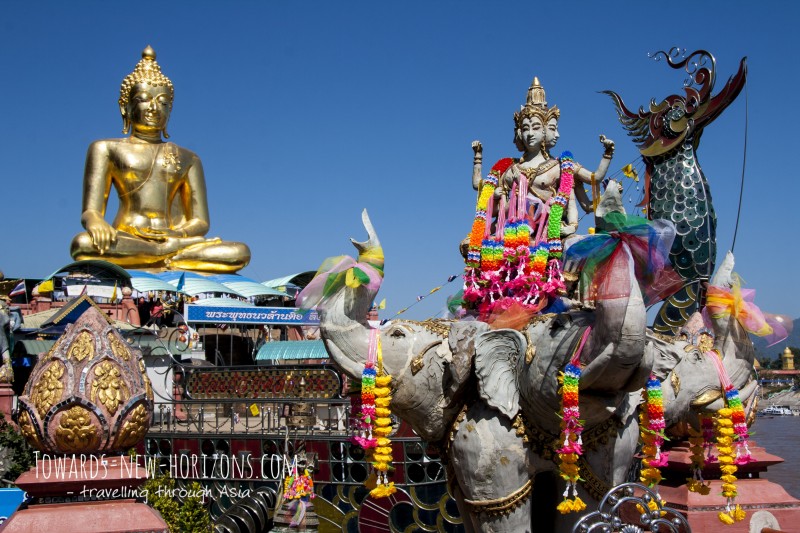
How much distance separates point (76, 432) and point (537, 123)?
3138mm

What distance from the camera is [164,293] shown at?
19.5m

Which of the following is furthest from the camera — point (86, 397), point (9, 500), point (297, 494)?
point (297, 494)

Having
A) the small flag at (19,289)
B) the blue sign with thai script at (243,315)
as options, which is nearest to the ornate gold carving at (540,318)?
the blue sign with thai script at (243,315)

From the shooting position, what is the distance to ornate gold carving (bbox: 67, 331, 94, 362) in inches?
→ 201

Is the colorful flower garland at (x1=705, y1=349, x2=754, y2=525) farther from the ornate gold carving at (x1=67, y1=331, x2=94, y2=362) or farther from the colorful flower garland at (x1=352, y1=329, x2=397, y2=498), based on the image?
the ornate gold carving at (x1=67, y1=331, x2=94, y2=362)

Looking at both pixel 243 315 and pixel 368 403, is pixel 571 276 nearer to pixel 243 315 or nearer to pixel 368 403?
pixel 368 403

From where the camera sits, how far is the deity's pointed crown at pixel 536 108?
5.45m

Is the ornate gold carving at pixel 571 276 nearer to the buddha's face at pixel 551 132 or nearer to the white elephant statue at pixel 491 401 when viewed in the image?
the white elephant statue at pixel 491 401

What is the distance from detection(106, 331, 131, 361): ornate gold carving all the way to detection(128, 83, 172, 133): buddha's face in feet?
55.7

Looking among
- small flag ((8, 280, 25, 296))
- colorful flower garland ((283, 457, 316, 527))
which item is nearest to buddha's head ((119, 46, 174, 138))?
small flag ((8, 280, 25, 296))

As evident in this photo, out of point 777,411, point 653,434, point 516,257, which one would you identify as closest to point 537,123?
point 516,257

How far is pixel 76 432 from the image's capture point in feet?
15.8

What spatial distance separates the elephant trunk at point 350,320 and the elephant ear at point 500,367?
60 centimetres

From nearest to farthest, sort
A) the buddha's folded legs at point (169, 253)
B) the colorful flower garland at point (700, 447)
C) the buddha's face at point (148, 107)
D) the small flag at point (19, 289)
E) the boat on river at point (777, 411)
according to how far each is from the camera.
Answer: the colorful flower garland at point (700, 447), the buddha's folded legs at point (169, 253), the buddha's face at point (148, 107), the small flag at point (19, 289), the boat on river at point (777, 411)
